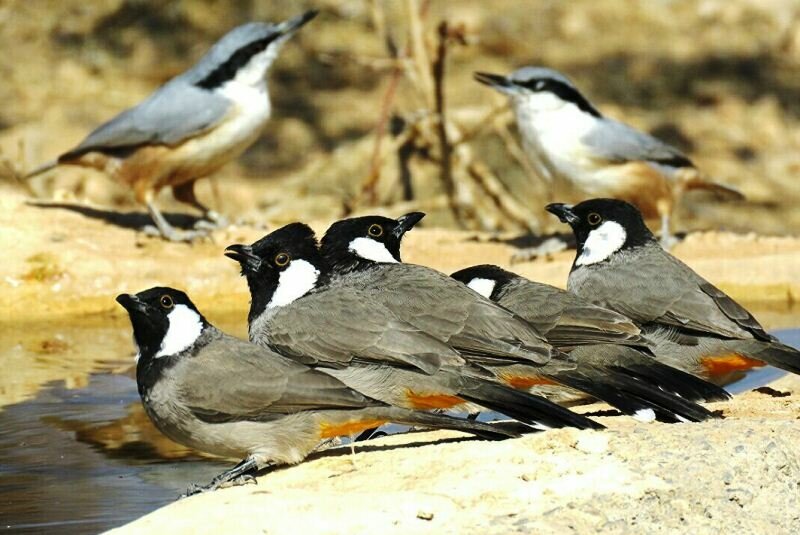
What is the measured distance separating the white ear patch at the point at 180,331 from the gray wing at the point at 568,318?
A: 1495mm

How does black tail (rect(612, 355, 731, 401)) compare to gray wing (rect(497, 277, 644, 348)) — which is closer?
black tail (rect(612, 355, 731, 401))

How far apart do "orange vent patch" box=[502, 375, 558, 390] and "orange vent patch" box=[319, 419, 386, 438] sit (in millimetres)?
790

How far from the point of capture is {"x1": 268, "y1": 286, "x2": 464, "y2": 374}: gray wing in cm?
621

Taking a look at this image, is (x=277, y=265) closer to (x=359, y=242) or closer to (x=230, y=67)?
(x=359, y=242)

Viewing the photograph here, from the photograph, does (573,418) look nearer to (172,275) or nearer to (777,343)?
(777,343)

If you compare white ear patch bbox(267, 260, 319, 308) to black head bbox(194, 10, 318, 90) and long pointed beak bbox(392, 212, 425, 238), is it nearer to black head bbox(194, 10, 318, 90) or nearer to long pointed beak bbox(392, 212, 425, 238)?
long pointed beak bbox(392, 212, 425, 238)

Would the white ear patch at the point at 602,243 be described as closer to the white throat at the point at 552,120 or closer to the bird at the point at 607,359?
the bird at the point at 607,359

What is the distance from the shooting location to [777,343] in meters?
6.96

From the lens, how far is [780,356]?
6871 millimetres

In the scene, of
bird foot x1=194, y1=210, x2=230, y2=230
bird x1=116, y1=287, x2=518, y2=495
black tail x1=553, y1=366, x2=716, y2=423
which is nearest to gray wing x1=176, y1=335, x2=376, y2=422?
bird x1=116, y1=287, x2=518, y2=495

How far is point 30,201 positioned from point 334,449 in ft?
20.0

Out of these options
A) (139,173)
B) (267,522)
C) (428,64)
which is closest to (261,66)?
(139,173)

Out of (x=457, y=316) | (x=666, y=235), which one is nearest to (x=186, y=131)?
(x=666, y=235)

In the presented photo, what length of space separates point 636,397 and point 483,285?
1.17 m
